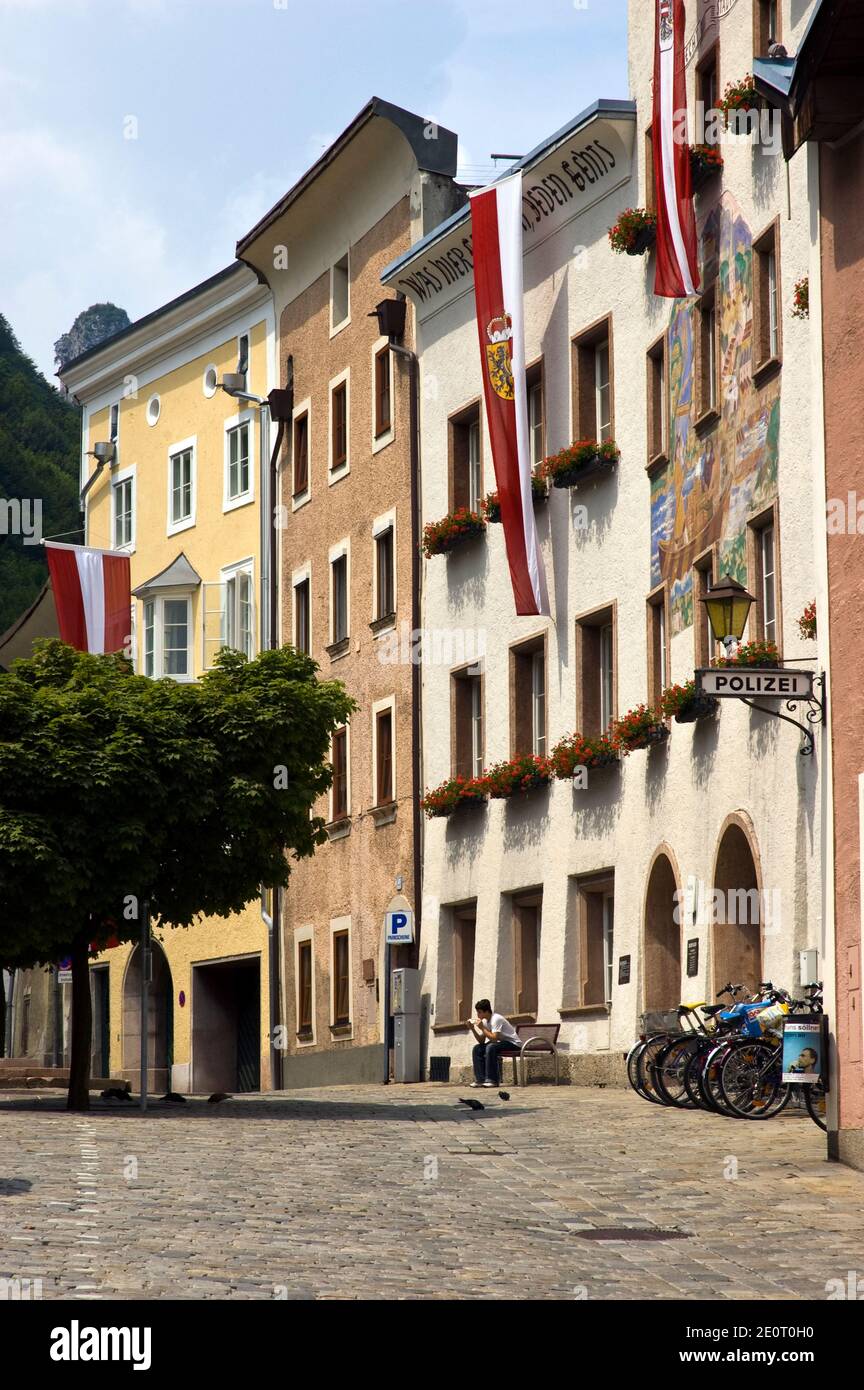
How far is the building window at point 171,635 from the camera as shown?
151ft

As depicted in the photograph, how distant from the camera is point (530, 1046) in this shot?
1136 inches

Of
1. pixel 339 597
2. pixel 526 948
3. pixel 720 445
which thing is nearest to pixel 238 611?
pixel 339 597

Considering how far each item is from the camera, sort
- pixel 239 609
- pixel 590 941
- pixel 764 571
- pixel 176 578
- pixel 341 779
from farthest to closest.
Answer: pixel 176 578 < pixel 239 609 < pixel 341 779 < pixel 590 941 < pixel 764 571

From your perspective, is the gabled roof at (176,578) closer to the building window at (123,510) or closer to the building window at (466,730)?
the building window at (123,510)

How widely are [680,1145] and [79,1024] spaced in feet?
29.2

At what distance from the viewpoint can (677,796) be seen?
26125mm

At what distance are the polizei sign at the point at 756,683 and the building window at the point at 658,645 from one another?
916 cm

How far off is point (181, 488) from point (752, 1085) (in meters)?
29.7

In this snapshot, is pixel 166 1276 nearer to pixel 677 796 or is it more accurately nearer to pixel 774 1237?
pixel 774 1237

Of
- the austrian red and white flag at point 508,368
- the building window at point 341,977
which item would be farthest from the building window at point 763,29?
the building window at point 341,977

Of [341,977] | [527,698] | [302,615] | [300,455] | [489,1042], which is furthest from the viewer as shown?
[300,455]

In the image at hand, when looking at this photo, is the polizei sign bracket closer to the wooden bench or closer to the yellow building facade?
the wooden bench

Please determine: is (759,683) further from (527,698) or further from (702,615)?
(527,698)

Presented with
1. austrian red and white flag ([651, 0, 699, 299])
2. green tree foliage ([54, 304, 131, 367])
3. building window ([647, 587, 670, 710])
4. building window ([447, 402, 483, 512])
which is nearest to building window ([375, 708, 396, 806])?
building window ([447, 402, 483, 512])
